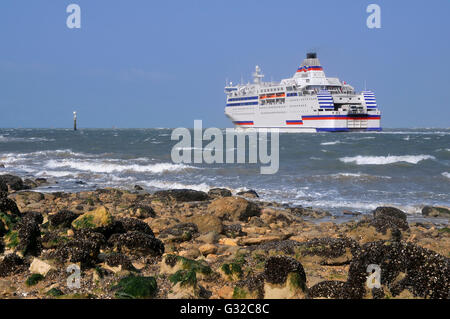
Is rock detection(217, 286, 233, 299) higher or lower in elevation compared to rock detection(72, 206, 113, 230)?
lower

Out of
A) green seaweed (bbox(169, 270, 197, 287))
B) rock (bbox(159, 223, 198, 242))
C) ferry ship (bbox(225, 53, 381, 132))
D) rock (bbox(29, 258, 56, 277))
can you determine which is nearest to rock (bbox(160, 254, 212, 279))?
green seaweed (bbox(169, 270, 197, 287))

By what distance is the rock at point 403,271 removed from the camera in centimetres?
349

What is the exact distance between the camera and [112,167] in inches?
873

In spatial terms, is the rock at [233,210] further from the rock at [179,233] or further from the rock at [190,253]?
the rock at [190,253]

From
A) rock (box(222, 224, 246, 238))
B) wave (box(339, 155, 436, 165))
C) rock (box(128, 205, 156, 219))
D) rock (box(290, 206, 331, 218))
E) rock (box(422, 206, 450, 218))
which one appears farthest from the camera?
wave (box(339, 155, 436, 165))

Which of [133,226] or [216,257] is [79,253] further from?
[216,257]

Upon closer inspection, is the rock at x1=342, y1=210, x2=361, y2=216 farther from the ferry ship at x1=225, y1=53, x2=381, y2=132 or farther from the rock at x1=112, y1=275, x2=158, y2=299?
the ferry ship at x1=225, y1=53, x2=381, y2=132

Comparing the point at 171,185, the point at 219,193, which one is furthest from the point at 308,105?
the point at 219,193

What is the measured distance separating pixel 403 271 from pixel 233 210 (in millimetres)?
5903

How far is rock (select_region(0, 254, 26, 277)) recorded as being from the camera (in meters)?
4.83

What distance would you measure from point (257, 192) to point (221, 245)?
25.0ft

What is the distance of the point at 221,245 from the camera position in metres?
6.53

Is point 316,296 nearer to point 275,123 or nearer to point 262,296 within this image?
Answer: point 262,296

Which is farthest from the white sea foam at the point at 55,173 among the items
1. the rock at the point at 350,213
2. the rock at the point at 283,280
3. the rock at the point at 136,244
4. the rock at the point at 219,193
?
the rock at the point at 283,280
